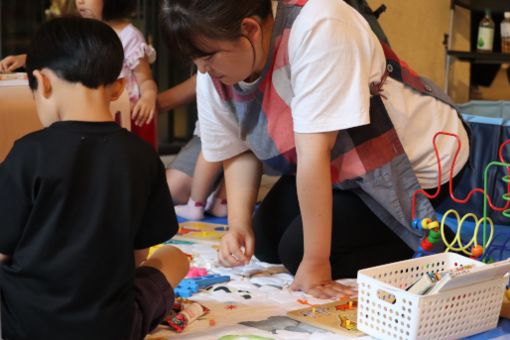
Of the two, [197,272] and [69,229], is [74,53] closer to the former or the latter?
[69,229]

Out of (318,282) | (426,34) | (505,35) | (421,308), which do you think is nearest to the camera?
(421,308)

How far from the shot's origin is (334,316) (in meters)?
1.26

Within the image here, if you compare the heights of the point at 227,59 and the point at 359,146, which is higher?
the point at 227,59

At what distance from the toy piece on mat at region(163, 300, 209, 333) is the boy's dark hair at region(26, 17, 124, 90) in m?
0.40

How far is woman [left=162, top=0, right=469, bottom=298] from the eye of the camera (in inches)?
51.3

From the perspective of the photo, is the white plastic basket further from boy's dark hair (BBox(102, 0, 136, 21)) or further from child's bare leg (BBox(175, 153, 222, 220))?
boy's dark hair (BBox(102, 0, 136, 21))

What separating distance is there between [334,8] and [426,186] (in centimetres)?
40

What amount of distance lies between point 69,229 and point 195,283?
461mm

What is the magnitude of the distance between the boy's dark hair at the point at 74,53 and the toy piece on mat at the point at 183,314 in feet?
1.32

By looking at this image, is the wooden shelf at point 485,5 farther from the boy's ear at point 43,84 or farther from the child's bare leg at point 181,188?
the boy's ear at point 43,84

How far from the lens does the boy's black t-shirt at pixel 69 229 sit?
3.18 ft

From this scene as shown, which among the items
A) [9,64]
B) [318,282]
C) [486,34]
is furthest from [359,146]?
[486,34]

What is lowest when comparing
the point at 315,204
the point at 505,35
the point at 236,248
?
the point at 236,248

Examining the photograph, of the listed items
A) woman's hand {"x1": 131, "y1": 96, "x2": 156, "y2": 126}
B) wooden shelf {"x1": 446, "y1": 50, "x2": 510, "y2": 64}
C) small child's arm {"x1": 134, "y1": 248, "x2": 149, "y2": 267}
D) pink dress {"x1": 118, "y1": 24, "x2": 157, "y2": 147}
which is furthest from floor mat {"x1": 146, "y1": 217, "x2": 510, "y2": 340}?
wooden shelf {"x1": 446, "y1": 50, "x2": 510, "y2": 64}
